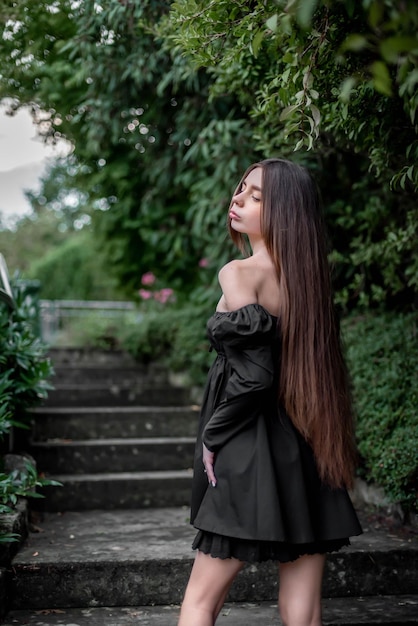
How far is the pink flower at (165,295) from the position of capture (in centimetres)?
930

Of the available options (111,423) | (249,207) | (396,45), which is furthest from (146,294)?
(396,45)

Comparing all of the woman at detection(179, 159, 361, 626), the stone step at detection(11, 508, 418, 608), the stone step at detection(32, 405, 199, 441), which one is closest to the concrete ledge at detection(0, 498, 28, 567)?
the stone step at detection(11, 508, 418, 608)

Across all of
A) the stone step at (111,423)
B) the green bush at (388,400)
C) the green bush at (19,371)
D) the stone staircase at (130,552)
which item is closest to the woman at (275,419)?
the stone staircase at (130,552)

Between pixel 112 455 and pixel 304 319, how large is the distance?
3.00m

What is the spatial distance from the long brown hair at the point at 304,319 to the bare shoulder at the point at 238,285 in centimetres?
11

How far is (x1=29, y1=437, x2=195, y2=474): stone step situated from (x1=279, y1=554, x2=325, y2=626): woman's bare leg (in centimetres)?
275

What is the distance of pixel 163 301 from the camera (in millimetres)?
9297

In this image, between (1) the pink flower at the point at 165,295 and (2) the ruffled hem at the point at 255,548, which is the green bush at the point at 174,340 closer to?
(1) the pink flower at the point at 165,295

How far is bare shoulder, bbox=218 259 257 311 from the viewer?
94.0 inches

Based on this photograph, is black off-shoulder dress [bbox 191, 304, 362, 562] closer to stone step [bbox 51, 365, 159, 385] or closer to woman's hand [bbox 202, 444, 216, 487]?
woman's hand [bbox 202, 444, 216, 487]

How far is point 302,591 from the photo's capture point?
7.95 feet

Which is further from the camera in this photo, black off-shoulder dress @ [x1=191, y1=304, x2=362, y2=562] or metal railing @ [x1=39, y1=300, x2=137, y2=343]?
metal railing @ [x1=39, y1=300, x2=137, y2=343]

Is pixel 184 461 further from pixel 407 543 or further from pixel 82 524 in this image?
pixel 407 543

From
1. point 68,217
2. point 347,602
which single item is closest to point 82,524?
point 347,602
